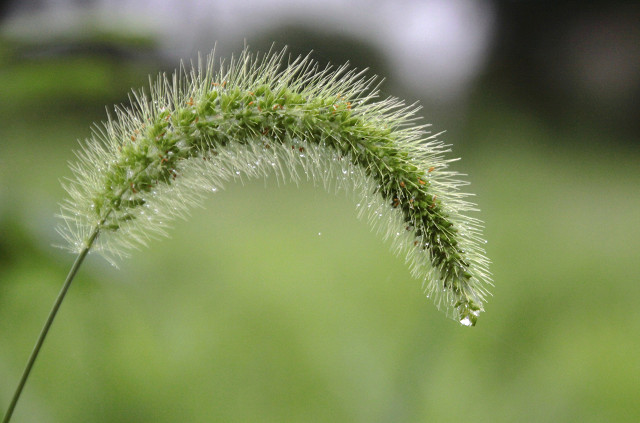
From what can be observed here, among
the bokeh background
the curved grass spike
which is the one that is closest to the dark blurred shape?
the bokeh background

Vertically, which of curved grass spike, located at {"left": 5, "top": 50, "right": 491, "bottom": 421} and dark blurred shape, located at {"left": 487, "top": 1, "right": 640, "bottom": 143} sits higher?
dark blurred shape, located at {"left": 487, "top": 1, "right": 640, "bottom": 143}

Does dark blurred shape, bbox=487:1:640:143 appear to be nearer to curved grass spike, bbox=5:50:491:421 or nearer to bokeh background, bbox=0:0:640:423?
bokeh background, bbox=0:0:640:423

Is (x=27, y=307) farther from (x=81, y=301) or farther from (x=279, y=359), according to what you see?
(x=279, y=359)

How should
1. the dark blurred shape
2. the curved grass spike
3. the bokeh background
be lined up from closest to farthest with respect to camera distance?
the curved grass spike
the bokeh background
the dark blurred shape

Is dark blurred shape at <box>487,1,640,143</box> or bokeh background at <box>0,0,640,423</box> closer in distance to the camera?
bokeh background at <box>0,0,640,423</box>

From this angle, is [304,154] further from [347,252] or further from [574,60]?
[574,60]

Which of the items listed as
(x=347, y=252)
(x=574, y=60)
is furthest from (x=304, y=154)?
(x=574, y=60)

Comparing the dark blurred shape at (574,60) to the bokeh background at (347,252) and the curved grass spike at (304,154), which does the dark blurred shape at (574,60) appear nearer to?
the bokeh background at (347,252)
